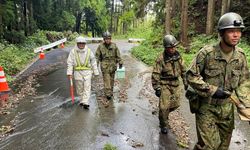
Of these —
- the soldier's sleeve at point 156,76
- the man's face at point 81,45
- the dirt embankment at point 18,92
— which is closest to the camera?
the soldier's sleeve at point 156,76

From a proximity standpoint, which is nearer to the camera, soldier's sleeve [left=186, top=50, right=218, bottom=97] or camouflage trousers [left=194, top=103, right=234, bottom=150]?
soldier's sleeve [left=186, top=50, right=218, bottom=97]

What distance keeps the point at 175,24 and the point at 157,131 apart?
21.0 metres

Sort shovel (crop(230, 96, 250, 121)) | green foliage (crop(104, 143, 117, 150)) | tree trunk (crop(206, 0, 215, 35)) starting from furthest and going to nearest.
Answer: tree trunk (crop(206, 0, 215, 35)) → green foliage (crop(104, 143, 117, 150)) → shovel (crop(230, 96, 250, 121))

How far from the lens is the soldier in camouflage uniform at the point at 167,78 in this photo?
22.3 feet

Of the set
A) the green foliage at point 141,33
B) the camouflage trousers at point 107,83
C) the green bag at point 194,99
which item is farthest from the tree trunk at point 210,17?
the green foliage at point 141,33

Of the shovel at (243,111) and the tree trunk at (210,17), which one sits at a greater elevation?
the tree trunk at (210,17)

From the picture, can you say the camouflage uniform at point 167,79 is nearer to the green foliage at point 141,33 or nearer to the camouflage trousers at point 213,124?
the camouflage trousers at point 213,124

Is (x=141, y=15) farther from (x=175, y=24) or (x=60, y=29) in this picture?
(x=60, y=29)

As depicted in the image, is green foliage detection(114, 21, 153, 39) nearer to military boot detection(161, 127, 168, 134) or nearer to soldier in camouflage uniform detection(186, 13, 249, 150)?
military boot detection(161, 127, 168, 134)

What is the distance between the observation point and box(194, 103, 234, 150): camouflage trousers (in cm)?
440

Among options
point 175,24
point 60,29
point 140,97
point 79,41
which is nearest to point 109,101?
point 140,97

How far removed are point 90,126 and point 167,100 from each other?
197cm

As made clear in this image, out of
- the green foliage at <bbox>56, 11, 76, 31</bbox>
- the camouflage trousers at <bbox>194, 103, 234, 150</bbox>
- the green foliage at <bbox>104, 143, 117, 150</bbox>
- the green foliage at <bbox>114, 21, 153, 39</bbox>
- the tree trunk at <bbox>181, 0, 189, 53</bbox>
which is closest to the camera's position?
the camouflage trousers at <bbox>194, 103, 234, 150</bbox>

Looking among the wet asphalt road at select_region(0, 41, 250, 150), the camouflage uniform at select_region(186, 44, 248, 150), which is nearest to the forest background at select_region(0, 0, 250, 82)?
the wet asphalt road at select_region(0, 41, 250, 150)
